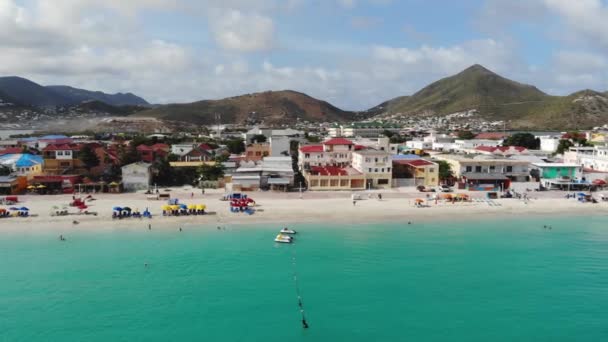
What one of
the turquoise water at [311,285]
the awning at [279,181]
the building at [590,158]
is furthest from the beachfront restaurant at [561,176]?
the awning at [279,181]

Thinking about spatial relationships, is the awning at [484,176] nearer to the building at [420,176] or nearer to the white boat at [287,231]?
the building at [420,176]

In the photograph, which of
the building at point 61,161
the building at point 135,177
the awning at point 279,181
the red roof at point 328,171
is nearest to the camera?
the awning at point 279,181

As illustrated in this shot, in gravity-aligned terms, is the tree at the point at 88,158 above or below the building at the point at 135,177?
above

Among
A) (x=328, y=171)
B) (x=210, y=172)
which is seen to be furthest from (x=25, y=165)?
(x=328, y=171)

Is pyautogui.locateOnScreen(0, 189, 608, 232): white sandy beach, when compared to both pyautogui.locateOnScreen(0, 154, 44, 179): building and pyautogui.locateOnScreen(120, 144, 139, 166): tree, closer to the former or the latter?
pyautogui.locateOnScreen(0, 154, 44, 179): building

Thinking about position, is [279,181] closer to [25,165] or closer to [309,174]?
[309,174]

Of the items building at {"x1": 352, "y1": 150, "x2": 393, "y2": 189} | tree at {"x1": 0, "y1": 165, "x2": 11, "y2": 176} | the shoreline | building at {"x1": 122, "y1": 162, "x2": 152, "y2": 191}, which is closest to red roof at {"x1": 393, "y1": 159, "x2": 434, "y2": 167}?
building at {"x1": 352, "y1": 150, "x2": 393, "y2": 189}
